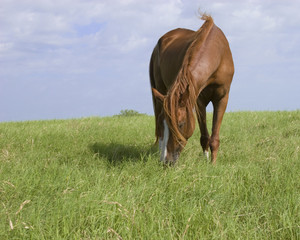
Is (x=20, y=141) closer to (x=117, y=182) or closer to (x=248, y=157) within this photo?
(x=117, y=182)

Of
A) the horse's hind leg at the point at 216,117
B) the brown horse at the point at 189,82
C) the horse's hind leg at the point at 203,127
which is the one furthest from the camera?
the horse's hind leg at the point at 203,127

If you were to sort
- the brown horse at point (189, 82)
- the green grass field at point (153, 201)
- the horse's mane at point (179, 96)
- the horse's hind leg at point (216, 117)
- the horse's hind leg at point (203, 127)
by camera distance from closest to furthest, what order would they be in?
the green grass field at point (153, 201) → the horse's mane at point (179, 96) → the brown horse at point (189, 82) → the horse's hind leg at point (216, 117) → the horse's hind leg at point (203, 127)

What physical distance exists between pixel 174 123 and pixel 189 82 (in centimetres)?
51

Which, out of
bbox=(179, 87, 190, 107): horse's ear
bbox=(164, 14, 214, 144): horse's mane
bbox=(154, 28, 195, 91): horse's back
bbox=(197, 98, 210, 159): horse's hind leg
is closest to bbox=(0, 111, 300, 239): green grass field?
bbox=(197, 98, 210, 159): horse's hind leg

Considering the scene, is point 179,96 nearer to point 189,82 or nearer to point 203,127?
point 189,82

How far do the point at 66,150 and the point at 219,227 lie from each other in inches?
152

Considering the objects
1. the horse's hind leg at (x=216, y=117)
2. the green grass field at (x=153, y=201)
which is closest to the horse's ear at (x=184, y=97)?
the green grass field at (x=153, y=201)

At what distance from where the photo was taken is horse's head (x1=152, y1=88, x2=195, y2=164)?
11.3ft

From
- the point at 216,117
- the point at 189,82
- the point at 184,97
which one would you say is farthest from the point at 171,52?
the point at 184,97

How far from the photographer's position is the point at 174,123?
3.46 m

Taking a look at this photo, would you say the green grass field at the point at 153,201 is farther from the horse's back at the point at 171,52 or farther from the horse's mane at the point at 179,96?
the horse's back at the point at 171,52

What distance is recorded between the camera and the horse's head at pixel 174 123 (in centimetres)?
345

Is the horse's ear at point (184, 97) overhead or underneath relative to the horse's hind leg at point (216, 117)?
overhead

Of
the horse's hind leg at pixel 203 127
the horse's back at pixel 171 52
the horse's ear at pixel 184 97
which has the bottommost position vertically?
the horse's hind leg at pixel 203 127
